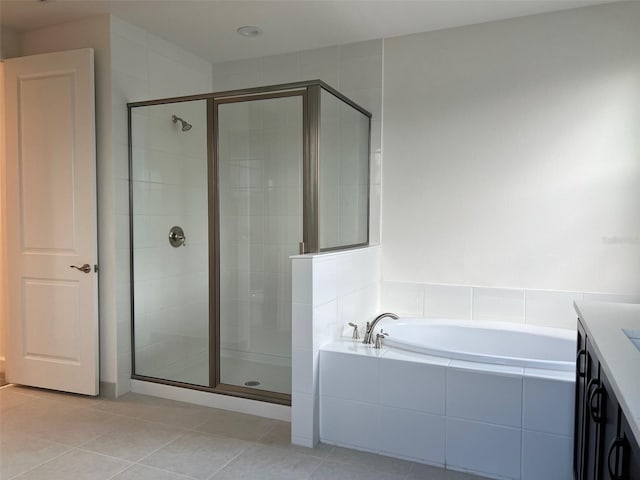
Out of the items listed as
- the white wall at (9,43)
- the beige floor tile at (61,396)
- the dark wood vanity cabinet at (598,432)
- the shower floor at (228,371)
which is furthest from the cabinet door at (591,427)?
the white wall at (9,43)

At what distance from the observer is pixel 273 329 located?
3.33m

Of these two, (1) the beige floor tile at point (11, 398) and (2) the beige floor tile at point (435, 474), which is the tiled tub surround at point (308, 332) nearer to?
(2) the beige floor tile at point (435, 474)

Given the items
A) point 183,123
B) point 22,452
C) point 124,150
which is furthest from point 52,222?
point 22,452

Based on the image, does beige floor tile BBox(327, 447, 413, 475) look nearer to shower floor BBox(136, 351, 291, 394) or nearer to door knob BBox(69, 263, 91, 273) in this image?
shower floor BBox(136, 351, 291, 394)

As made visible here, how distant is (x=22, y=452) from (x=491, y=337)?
8.79 feet

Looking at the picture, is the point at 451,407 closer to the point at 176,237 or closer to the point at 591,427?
the point at 591,427

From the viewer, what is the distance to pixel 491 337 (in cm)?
304

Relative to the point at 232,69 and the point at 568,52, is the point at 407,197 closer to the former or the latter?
the point at 568,52

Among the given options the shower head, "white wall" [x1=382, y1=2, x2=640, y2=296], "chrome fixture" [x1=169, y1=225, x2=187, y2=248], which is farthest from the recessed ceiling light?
"chrome fixture" [x1=169, y1=225, x2=187, y2=248]

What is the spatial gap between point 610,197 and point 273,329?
229 cm

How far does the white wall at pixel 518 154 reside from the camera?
2.88m

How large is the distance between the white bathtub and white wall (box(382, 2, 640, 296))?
33 centimetres

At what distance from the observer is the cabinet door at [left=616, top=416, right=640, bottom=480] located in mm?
993

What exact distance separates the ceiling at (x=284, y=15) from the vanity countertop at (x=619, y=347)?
1907 millimetres
